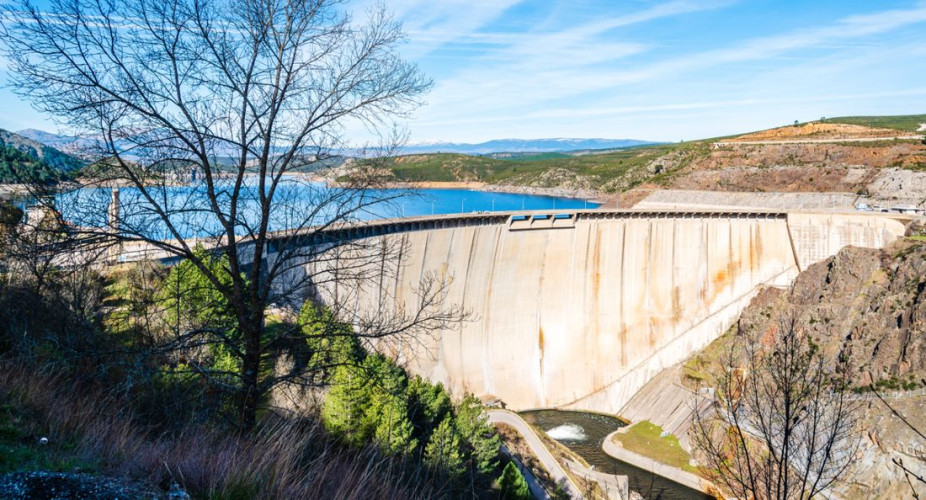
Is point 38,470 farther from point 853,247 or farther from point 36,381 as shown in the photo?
point 853,247

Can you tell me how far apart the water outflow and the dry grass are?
20658 mm

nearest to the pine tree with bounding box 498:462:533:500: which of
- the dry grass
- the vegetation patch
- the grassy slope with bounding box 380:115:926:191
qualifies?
the dry grass

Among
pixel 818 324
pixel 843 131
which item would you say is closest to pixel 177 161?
pixel 818 324

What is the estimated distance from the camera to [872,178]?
4191 centimetres

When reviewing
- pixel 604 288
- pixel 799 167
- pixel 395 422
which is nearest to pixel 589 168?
pixel 799 167

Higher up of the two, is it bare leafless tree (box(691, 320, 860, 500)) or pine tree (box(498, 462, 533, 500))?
bare leafless tree (box(691, 320, 860, 500))

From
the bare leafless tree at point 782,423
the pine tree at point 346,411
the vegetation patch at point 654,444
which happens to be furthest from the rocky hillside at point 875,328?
the pine tree at point 346,411

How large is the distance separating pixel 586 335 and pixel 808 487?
41.1ft

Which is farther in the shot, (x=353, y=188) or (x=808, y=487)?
(x=808, y=487)

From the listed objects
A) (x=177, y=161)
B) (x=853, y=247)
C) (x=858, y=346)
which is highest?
(x=177, y=161)

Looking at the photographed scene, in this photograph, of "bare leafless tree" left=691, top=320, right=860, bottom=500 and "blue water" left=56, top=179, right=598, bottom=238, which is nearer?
"blue water" left=56, top=179, right=598, bottom=238

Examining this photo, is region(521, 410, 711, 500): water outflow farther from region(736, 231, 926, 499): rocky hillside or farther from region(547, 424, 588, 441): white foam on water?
region(736, 231, 926, 499): rocky hillside

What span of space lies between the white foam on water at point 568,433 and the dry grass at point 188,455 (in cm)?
2398

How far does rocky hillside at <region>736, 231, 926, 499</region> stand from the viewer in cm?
2030
